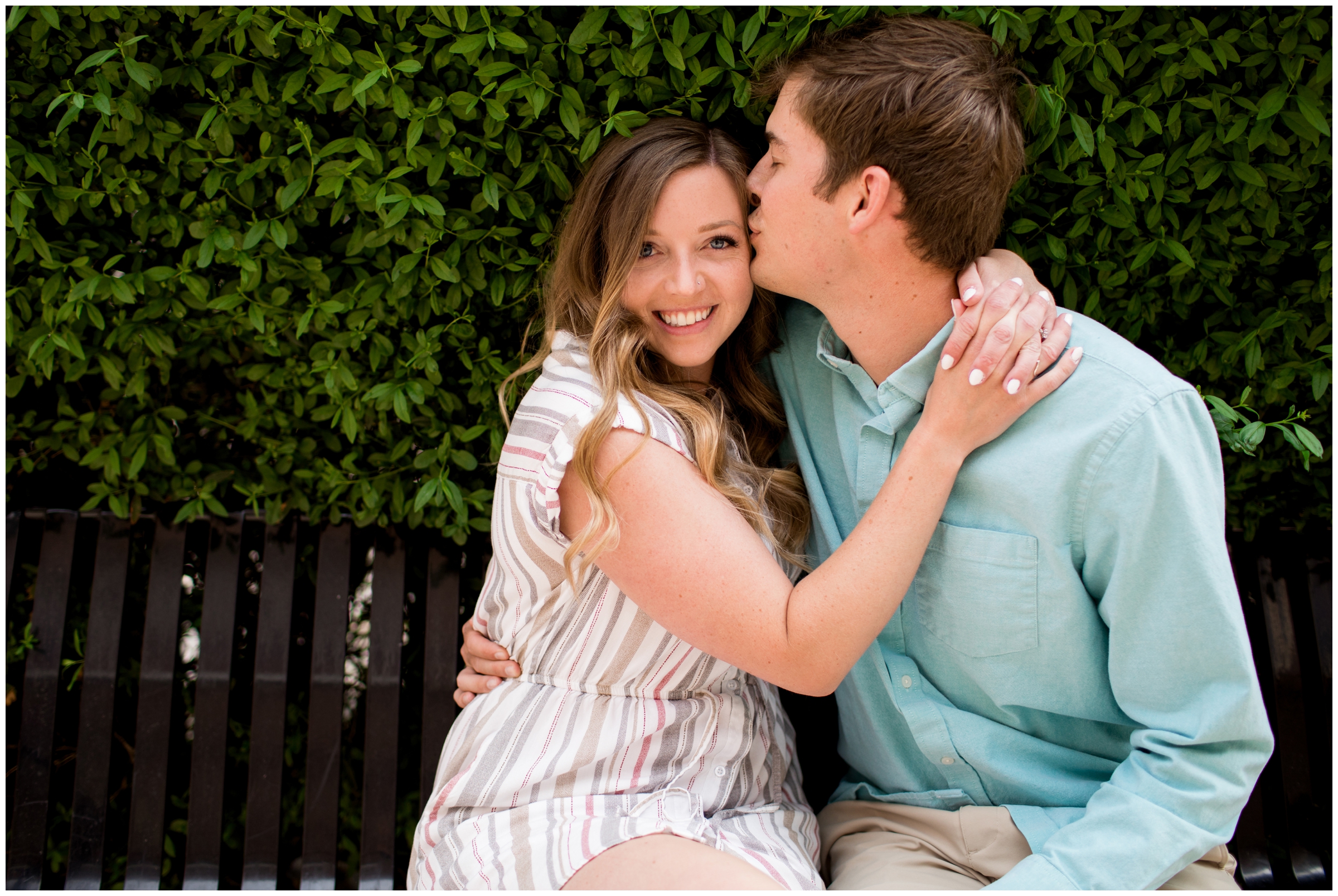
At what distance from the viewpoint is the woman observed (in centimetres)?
187

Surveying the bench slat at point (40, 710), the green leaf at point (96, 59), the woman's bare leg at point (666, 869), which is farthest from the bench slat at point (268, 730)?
the green leaf at point (96, 59)

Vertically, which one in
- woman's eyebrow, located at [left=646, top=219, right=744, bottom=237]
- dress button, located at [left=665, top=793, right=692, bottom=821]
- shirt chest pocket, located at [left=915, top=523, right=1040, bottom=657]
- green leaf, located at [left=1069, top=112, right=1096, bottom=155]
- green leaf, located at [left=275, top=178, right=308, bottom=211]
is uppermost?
green leaf, located at [left=1069, top=112, right=1096, bottom=155]

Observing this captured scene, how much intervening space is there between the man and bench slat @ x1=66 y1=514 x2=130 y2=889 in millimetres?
1084

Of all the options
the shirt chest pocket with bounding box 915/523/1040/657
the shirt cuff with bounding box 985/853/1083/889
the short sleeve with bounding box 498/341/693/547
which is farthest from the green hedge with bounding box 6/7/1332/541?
the shirt cuff with bounding box 985/853/1083/889

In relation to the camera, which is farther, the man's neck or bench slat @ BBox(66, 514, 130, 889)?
bench slat @ BBox(66, 514, 130, 889)

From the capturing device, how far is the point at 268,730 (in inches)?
102

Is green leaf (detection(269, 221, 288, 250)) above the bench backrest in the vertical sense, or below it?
above

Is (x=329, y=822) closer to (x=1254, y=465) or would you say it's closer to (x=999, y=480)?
(x=999, y=480)

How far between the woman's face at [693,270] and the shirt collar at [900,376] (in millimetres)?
266

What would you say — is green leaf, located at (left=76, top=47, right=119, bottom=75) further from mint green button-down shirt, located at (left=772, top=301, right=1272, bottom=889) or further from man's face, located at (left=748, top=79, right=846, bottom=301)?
mint green button-down shirt, located at (left=772, top=301, right=1272, bottom=889)

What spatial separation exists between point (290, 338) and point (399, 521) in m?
0.56

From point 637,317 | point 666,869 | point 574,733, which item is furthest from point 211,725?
point 637,317

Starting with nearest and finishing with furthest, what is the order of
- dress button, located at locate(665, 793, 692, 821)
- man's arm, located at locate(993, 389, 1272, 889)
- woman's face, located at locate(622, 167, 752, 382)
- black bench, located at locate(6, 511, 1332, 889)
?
man's arm, located at locate(993, 389, 1272, 889) → dress button, located at locate(665, 793, 692, 821) → woman's face, located at locate(622, 167, 752, 382) → black bench, located at locate(6, 511, 1332, 889)

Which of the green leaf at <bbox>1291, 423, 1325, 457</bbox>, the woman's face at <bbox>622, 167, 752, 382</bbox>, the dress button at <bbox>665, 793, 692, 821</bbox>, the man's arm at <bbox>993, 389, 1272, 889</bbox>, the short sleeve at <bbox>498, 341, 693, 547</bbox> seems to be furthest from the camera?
the green leaf at <bbox>1291, 423, 1325, 457</bbox>
